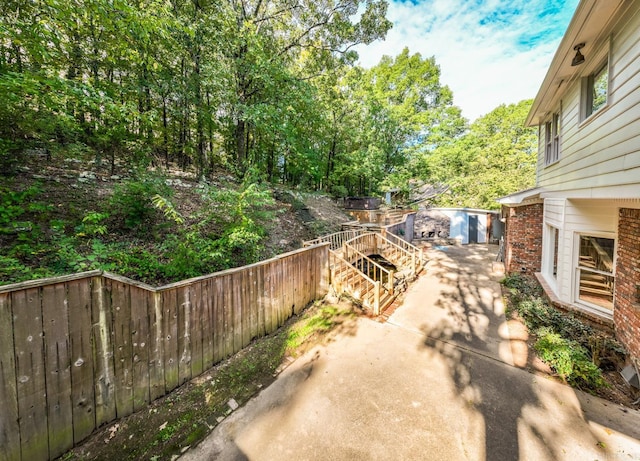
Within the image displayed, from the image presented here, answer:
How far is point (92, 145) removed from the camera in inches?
262

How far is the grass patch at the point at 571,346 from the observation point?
3.40 meters

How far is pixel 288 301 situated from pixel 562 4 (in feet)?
30.8

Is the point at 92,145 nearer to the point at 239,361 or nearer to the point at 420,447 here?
the point at 239,361

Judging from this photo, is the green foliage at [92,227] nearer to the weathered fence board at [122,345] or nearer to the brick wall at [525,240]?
the weathered fence board at [122,345]

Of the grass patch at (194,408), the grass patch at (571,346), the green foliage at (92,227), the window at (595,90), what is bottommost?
the grass patch at (194,408)

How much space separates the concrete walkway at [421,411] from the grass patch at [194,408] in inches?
7.8

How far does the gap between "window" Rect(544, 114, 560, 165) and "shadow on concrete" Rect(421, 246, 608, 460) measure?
12.8 feet

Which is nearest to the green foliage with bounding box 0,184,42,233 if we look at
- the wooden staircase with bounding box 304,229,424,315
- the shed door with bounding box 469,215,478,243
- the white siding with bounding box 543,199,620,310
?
the wooden staircase with bounding box 304,229,424,315

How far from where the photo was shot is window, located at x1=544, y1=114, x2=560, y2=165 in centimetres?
577

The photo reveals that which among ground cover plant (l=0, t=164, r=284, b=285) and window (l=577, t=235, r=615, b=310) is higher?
ground cover plant (l=0, t=164, r=284, b=285)

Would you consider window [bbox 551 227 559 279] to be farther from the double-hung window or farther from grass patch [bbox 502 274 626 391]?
the double-hung window

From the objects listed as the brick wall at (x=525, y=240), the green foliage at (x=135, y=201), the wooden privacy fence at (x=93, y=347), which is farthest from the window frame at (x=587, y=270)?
the green foliage at (x=135, y=201)

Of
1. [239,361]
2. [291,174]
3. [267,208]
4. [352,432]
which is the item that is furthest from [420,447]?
[291,174]

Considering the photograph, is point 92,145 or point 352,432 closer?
point 352,432
